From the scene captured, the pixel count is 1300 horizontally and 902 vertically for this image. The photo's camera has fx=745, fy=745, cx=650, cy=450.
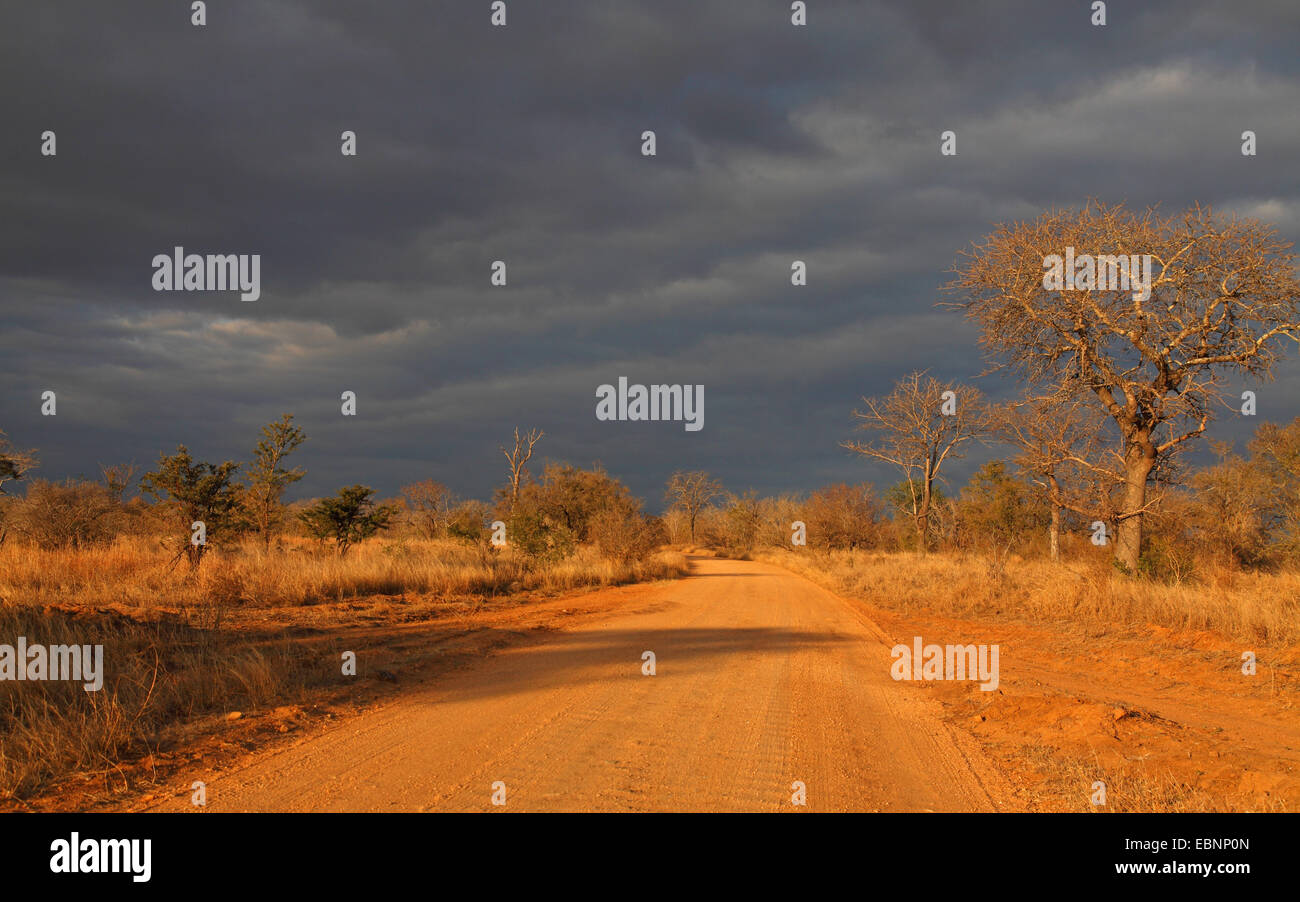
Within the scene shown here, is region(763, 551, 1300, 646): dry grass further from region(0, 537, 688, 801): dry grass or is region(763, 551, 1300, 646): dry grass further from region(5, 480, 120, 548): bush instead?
region(5, 480, 120, 548): bush

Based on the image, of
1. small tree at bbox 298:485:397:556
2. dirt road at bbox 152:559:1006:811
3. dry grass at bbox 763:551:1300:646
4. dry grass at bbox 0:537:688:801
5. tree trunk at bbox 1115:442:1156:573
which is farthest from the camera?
small tree at bbox 298:485:397:556

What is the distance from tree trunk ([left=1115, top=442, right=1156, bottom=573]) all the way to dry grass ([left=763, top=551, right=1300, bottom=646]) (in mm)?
628

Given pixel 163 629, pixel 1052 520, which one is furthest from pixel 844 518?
pixel 163 629

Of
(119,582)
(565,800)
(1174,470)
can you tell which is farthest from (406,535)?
(565,800)

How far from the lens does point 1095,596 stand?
51.0 feet

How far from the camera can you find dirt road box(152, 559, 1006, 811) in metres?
4.95

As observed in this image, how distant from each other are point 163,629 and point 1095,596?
55.2ft

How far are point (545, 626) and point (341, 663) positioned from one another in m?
5.44

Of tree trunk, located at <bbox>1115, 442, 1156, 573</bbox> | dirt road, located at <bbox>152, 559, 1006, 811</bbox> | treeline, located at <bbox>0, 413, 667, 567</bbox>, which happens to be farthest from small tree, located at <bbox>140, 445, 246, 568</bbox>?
tree trunk, located at <bbox>1115, 442, 1156, 573</bbox>

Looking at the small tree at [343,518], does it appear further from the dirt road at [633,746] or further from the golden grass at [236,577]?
the dirt road at [633,746]

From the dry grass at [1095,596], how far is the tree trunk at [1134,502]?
2.06 ft

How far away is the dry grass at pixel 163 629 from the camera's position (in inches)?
224
